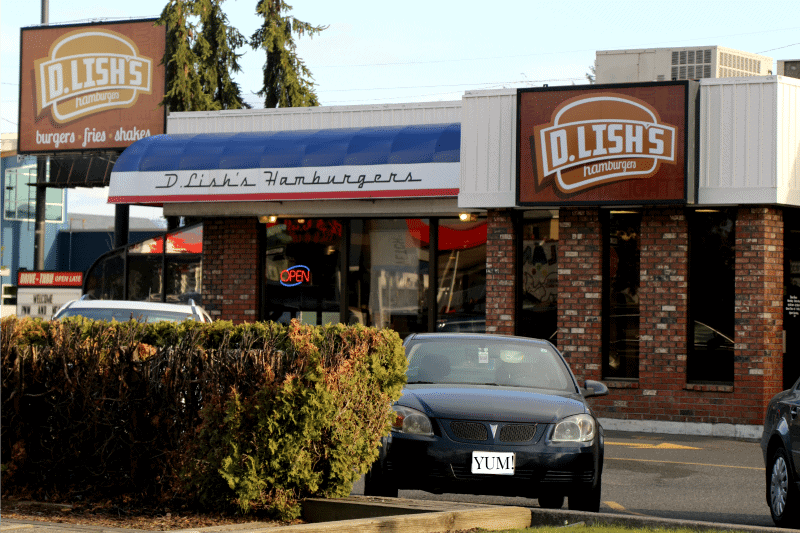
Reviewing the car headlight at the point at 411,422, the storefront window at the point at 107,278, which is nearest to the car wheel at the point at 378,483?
the car headlight at the point at 411,422

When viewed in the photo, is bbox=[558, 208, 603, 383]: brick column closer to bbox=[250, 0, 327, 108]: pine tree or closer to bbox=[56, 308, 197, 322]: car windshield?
bbox=[56, 308, 197, 322]: car windshield

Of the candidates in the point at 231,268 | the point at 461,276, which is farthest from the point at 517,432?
the point at 231,268

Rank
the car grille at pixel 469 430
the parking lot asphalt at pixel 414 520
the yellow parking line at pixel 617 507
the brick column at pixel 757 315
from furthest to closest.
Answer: the brick column at pixel 757 315
the yellow parking line at pixel 617 507
the car grille at pixel 469 430
the parking lot asphalt at pixel 414 520

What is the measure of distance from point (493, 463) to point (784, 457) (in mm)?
2482

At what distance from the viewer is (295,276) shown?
2056 cm

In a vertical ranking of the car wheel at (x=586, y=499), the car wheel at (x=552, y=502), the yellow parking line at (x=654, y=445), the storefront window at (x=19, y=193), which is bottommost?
the yellow parking line at (x=654, y=445)

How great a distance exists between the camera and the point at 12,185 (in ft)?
196

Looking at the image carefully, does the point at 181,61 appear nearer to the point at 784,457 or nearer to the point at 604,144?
the point at 604,144

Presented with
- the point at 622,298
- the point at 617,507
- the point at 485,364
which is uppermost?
the point at 622,298

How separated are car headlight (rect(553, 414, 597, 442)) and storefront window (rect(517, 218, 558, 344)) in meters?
9.15

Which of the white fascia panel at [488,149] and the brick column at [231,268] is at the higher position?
the white fascia panel at [488,149]

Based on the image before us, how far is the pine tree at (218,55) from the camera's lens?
33.6 m

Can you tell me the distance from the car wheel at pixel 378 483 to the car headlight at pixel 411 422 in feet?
1.06

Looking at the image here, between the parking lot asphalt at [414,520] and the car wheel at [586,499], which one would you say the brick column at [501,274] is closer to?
the car wheel at [586,499]
